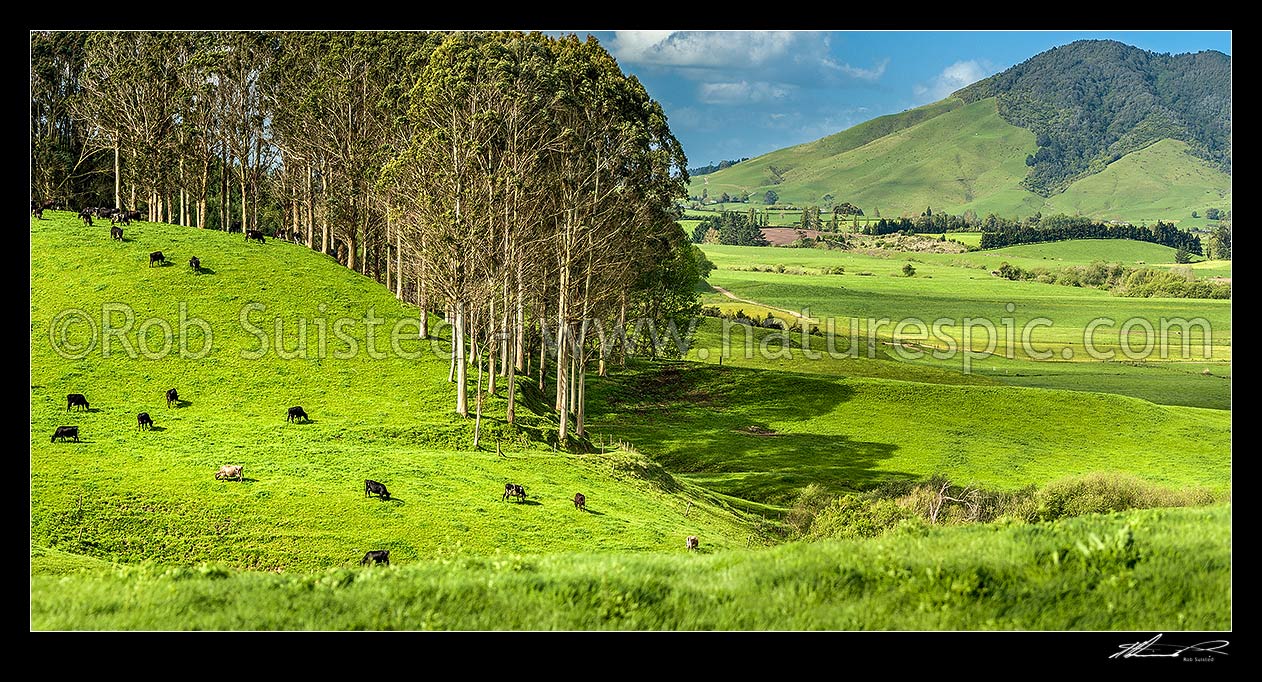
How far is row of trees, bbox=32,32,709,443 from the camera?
45531mm

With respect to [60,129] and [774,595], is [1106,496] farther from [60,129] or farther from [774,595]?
[60,129]

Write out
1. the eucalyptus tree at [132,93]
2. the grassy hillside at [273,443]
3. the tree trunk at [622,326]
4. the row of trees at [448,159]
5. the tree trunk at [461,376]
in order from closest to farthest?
the grassy hillside at [273,443]
the tree trunk at [461,376]
the row of trees at [448,159]
the tree trunk at [622,326]
the eucalyptus tree at [132,93]

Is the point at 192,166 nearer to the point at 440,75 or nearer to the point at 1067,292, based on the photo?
the point at 440,75

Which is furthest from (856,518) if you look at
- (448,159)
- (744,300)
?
(744,300)

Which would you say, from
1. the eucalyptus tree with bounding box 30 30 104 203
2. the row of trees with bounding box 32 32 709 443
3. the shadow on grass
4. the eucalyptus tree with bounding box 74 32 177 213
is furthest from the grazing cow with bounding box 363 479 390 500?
the eucalyptus tree with bounding box 30 30 104 203

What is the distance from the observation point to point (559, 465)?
136ft

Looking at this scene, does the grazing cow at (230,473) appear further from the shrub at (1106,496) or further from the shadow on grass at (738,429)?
the shrub at (1106,496)

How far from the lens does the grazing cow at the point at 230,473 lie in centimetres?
3139

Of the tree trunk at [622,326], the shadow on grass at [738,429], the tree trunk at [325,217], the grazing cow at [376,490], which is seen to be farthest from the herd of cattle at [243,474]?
the tree trunk at [325,217]

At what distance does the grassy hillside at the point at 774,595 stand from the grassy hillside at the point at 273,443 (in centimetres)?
749

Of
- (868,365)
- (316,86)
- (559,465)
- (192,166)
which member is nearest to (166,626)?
(559,465)

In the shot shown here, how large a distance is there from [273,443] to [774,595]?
101 ft

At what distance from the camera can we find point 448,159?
46406 mm

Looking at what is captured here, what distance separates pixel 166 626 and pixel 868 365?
91570mm
